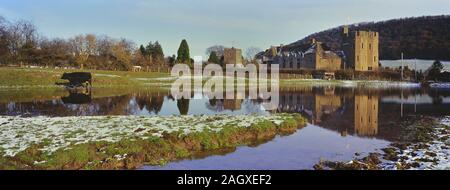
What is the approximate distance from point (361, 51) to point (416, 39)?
44843mm

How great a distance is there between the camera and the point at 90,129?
13.5 m

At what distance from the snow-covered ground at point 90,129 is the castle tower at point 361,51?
103m

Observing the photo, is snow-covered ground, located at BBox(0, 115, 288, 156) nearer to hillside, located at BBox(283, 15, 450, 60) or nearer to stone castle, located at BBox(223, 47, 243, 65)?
stone castle, located at BBox(223, 47, 243, 65)

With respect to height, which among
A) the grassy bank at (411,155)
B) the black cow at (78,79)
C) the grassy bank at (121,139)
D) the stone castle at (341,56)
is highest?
the stone castle at (341,56)

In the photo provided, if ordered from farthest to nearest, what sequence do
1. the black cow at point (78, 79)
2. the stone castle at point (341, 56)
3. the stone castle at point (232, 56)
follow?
the stone castle at point (232, 56), the stone castle at point (341, 56), the black cow at point (78, 79)

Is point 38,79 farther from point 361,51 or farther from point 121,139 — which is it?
point 361,51

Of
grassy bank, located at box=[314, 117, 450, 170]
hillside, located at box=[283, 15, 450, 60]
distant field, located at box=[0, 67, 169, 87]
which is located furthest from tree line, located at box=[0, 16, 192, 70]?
grassy bank, located at box=[314, 117, 450, 170]

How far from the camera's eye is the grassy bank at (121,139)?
10070 mm

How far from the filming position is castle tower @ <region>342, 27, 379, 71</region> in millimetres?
114625

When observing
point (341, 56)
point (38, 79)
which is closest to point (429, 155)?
point (38, 79)

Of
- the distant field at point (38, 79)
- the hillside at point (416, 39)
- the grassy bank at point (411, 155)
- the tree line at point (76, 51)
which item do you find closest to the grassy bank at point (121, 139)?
the grassy bank at point (411, 155)

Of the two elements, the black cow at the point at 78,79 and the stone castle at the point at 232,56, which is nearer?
the black cow at the point at 78,79

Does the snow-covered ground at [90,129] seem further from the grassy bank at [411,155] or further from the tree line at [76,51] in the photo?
the tree line at [76,51]

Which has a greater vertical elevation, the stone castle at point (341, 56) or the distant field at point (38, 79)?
the stone castle at point (341, 56)
